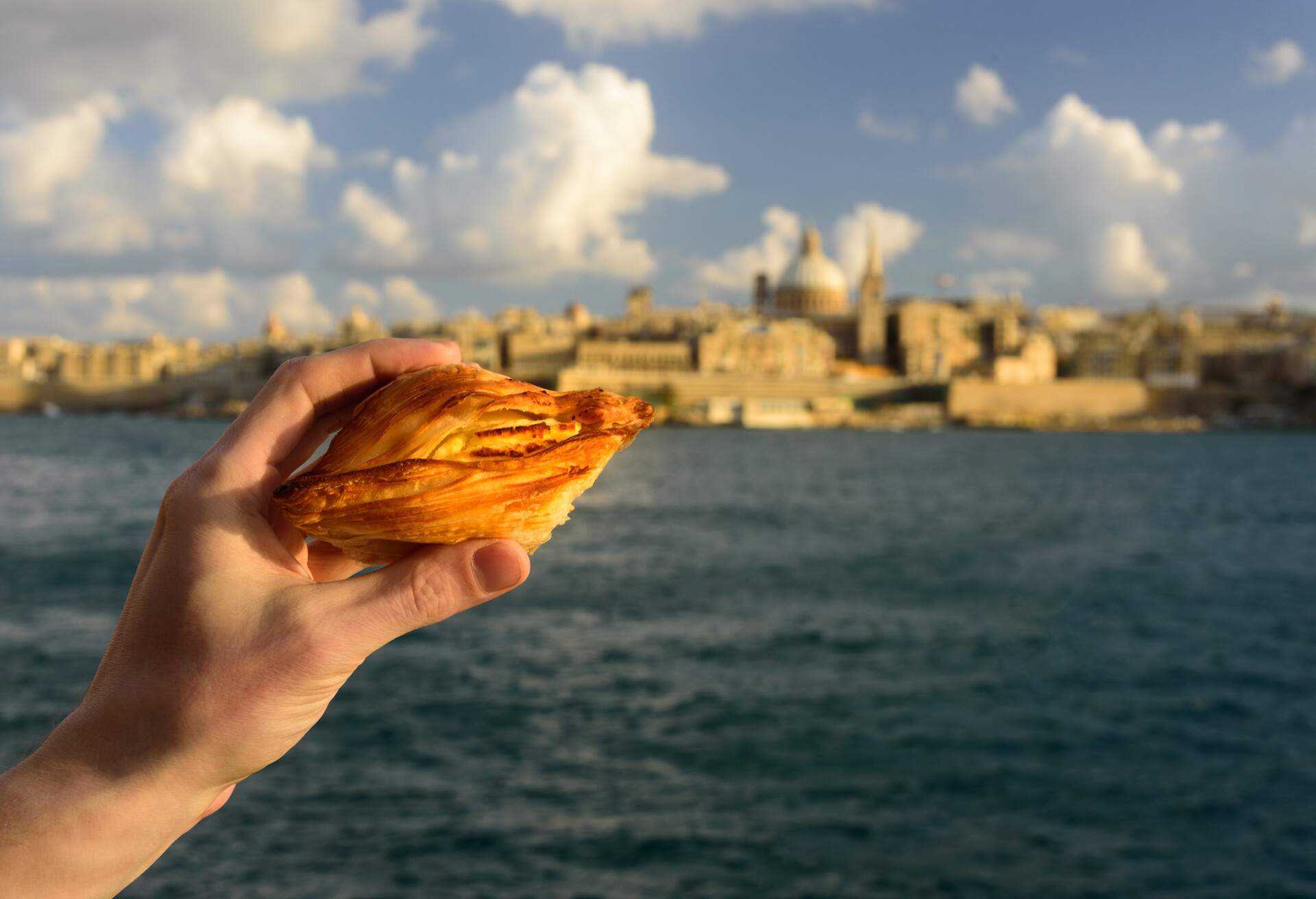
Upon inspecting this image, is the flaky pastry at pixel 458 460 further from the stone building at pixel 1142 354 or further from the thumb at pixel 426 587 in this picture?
the stone building at pixel 1142 354

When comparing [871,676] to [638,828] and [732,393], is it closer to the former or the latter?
[638,828]

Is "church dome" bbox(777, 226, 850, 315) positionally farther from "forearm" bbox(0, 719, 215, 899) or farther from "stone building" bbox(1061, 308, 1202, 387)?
"forearm" bbox(0, 719, 215, 899)

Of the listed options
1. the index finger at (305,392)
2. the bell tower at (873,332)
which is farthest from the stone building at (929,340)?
the index finger at (305,392)

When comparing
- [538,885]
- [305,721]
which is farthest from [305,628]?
[538,885]

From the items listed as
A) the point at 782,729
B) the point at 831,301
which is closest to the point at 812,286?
the point at 831,301

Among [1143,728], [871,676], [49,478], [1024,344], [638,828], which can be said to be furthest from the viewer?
[1024,344]

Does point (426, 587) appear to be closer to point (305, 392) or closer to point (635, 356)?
point (305, 392)

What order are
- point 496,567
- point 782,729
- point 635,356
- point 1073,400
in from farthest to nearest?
point 635,356, point 1073,400, point 782,729, point 496,567
